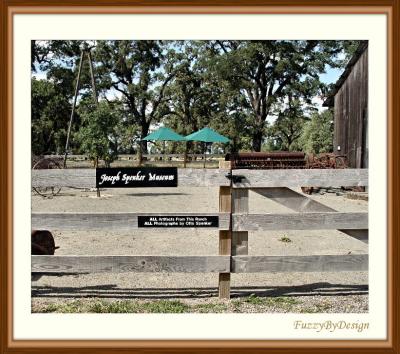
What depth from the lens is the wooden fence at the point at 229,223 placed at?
519cm

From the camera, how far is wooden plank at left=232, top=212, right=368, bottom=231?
5.22 meters

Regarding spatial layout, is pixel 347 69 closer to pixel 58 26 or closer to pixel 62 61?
pixel 58 26

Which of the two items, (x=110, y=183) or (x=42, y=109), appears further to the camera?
(x=42, y=109)

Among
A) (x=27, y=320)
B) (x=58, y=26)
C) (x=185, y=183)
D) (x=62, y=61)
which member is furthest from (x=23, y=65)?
(x=62, y=61)

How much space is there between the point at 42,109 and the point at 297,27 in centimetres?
3432

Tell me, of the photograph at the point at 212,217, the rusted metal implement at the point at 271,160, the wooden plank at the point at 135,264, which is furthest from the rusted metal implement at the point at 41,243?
the rusted metal implement at the point at 271,160

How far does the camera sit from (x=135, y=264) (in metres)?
5.21

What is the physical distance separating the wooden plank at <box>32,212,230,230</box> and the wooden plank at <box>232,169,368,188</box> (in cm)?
48

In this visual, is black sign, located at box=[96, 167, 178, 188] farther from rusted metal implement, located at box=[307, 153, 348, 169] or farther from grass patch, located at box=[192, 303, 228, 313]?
rusted metal implement, located at box=[307, 153, 348, 169]

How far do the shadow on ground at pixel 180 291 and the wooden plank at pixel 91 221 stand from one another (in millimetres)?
932

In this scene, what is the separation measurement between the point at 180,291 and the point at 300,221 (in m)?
1.71

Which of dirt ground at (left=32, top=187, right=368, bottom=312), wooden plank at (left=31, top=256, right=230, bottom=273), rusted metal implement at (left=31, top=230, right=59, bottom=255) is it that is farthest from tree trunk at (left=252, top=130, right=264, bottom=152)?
wooden plank at (left=31, top=256, right=230, bottom=273)

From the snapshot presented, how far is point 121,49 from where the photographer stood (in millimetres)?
39188

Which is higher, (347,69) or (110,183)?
(347,69)
